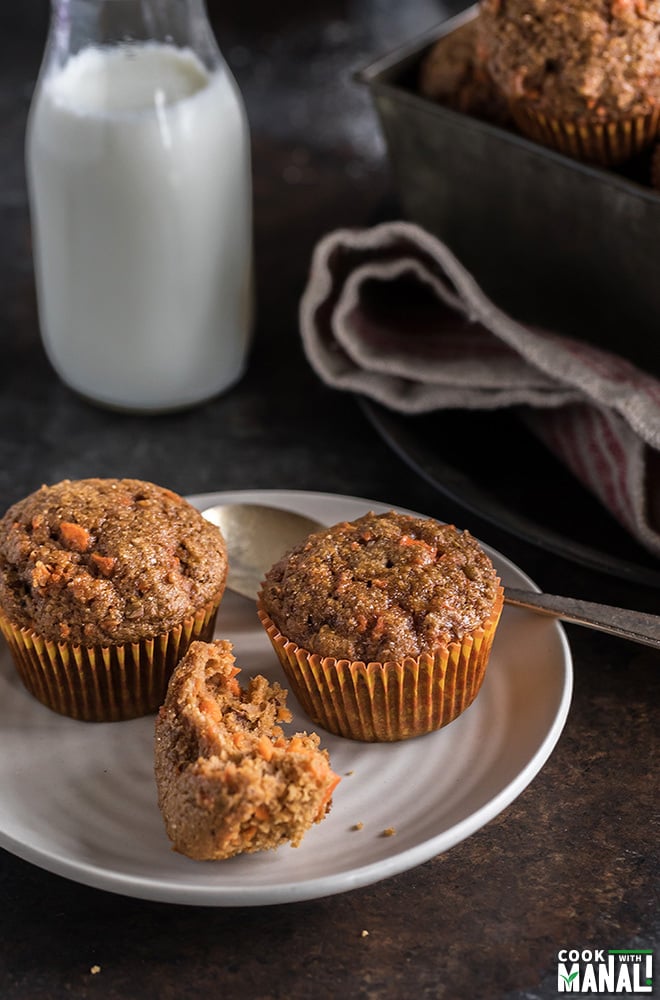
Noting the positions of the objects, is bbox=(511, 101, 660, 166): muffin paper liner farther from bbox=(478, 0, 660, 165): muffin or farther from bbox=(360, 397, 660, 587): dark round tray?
bbox=(360, 397, 660, 587): dark round tray

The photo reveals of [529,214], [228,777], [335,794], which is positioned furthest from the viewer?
[529,214]

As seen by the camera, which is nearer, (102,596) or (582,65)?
(102,596)

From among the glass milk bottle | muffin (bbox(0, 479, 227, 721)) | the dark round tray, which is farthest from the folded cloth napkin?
muffin (bbox(0, 479, 227, 721))

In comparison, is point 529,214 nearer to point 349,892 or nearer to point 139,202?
point 139,202

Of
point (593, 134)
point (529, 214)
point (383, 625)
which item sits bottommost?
point (383, 625)

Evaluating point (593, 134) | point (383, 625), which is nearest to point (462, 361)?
point (593, 134)

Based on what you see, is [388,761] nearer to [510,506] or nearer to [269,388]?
[510,506]

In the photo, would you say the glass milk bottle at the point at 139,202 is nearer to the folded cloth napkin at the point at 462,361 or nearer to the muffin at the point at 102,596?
the folded cloth napkin at the point at 462,361
